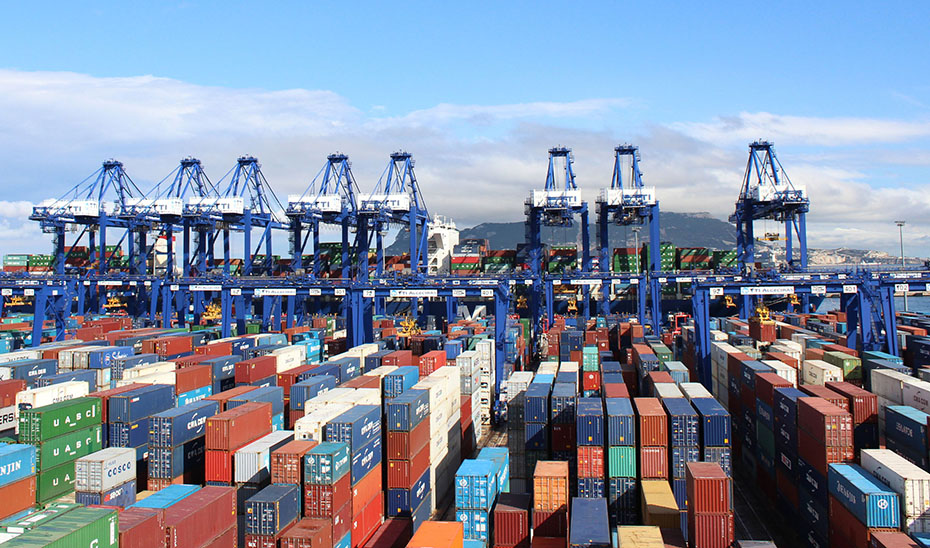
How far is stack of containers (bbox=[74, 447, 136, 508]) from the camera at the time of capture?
65.3 ft

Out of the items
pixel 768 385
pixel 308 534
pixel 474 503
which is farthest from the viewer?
pixel 768 385

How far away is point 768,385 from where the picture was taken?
26.8m

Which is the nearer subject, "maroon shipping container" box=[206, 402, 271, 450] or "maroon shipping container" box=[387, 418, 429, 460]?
"maroon shipping container" box=[206, 402, 271, 450]

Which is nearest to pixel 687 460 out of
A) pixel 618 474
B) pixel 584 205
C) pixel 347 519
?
pixel 618 474

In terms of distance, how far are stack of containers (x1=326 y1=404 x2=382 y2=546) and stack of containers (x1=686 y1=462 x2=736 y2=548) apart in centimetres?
1153

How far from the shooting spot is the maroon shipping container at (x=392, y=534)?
864 inches

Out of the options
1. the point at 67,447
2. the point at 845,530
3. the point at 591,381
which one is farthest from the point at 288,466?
the point at 591,381

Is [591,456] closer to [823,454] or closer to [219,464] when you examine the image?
[823,454]

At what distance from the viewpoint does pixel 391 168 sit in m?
77.4

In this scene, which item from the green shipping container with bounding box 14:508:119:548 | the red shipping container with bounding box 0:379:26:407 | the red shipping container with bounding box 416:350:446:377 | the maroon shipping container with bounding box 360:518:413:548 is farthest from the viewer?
the red shipping container with bounding box 416:350:446:377

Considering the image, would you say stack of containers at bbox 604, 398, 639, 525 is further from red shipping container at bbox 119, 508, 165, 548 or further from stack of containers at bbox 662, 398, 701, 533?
red shipping container at bbox 119, 508, 165, 548

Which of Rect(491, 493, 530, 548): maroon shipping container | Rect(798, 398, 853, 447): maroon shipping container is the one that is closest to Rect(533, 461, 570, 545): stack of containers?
Rect(491, 493, 530, 548): maroon shipping container

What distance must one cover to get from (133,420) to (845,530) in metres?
28.1

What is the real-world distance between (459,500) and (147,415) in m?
15.8
